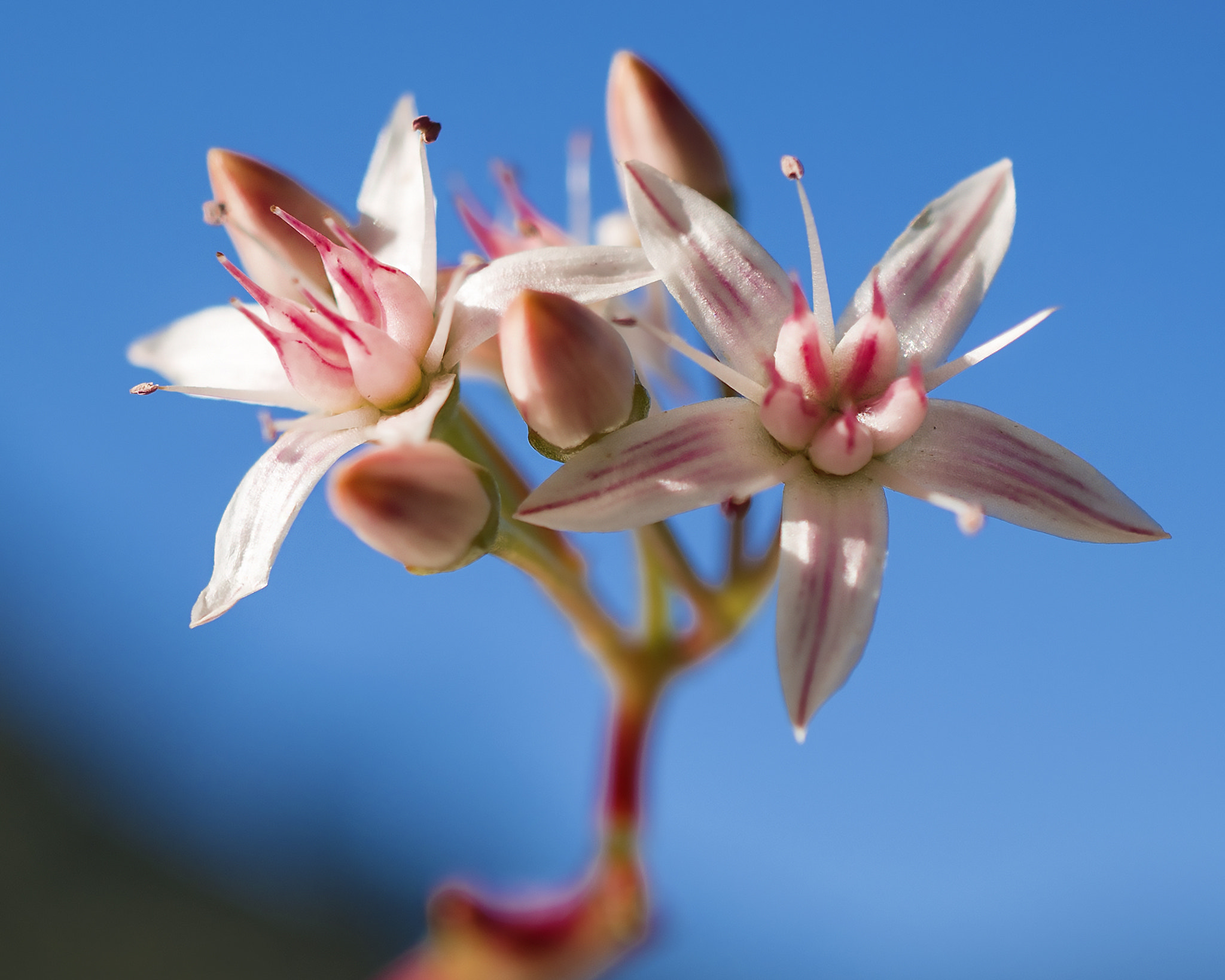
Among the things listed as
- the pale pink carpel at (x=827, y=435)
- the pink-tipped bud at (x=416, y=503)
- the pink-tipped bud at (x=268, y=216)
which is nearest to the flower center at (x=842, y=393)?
the pale pink carpel at (x=827, y=435)

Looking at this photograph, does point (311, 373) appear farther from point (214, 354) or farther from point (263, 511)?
point (214, 354)

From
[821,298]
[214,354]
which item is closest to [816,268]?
[821,298]

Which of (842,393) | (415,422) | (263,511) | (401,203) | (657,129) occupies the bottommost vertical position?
(263,511)

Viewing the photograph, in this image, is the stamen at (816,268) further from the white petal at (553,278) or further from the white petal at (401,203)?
the white petal at (401,203)

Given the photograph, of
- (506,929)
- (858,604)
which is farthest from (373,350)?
(506,929)

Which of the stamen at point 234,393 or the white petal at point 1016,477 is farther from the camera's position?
the stamen at point 234,393

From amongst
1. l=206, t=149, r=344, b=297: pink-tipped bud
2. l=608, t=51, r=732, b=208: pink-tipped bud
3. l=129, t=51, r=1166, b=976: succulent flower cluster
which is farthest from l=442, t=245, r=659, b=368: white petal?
l=608, t=51, r=732, b=208: pink-tipped bud
